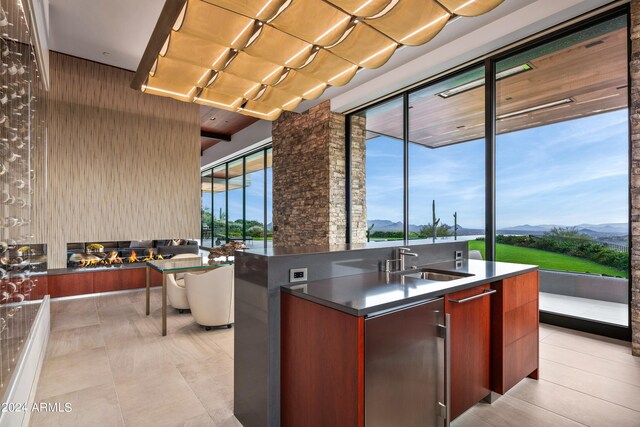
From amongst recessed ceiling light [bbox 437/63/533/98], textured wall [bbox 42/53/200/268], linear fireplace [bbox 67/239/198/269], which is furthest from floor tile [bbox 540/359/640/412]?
textured wall [bbox 42/53/200/268]

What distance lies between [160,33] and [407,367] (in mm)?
3213

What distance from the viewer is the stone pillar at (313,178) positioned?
605 centimetres

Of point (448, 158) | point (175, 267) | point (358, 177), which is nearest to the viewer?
point (175, 267)

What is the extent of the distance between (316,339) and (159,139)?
554cm

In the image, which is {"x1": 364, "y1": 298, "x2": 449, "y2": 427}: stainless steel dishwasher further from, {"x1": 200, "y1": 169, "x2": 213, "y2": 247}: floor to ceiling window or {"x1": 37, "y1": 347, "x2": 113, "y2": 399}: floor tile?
{"x1": 200, "y1": 169, "x2": 213, "y2": 247}: floor to ceiling window

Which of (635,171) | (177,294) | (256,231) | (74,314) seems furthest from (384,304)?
(256,231)

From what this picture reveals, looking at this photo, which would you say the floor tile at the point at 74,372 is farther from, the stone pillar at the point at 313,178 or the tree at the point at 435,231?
the tree at the point at 435,231

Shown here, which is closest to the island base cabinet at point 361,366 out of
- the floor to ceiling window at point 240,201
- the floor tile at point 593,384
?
the floor tile at point 593,384

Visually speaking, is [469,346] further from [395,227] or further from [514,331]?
[395,227]

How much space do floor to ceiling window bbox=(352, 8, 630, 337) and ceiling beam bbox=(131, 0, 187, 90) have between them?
8.85ft

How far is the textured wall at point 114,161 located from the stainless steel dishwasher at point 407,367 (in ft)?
17.7

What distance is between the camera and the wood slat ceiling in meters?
3.44

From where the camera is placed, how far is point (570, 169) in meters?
3.74

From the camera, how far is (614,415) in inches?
81.3
